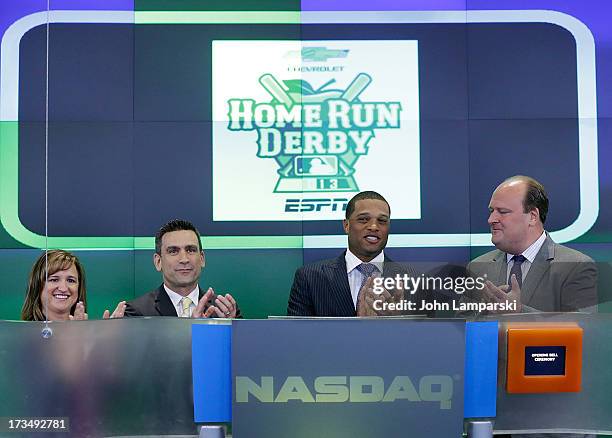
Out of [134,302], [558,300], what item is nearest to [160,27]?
[134,302]

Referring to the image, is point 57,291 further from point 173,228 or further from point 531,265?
point 531,265

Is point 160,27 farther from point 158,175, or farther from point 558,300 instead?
point 558,300

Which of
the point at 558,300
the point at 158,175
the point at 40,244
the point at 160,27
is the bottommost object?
the point at 558,300

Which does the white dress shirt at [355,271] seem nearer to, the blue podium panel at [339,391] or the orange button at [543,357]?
the blue podium panel at [339,391]

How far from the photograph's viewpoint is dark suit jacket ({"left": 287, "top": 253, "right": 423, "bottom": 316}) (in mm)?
2521

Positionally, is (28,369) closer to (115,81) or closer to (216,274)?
Result: (216,274)

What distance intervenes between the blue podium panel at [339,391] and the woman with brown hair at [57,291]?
1.45 ft

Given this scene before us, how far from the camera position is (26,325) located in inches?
99.5

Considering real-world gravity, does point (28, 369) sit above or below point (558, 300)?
below

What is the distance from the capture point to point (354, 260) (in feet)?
8.40

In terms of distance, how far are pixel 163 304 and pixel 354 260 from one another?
22.3 inches

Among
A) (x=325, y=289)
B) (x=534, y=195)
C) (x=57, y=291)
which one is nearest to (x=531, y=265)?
(x=534, y=195)

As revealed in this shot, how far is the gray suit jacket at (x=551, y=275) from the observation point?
2.53 metres

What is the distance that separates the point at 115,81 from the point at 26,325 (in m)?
0.75
